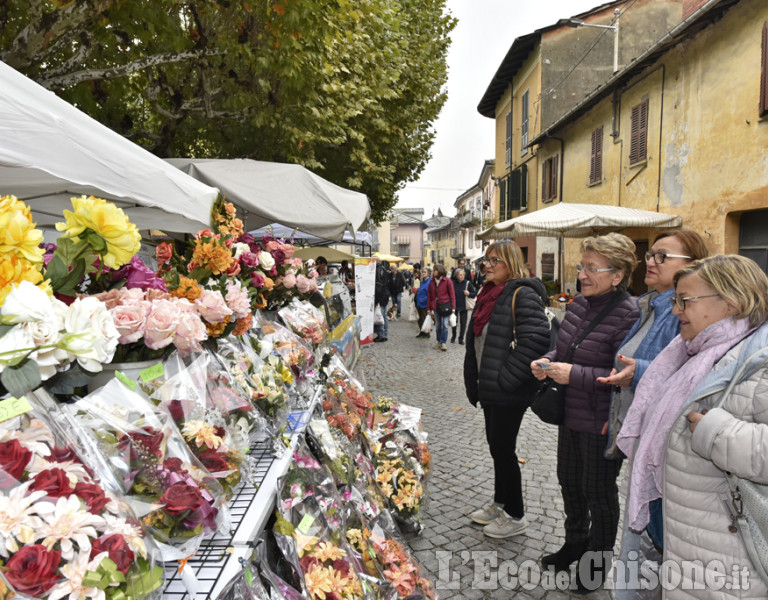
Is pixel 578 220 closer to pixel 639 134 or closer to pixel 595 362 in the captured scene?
pixel 639 134

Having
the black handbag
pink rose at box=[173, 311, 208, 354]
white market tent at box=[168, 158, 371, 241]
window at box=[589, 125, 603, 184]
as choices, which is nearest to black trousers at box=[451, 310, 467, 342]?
window at box=[589, 125, 603, 184]

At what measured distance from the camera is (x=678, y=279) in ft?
6.05

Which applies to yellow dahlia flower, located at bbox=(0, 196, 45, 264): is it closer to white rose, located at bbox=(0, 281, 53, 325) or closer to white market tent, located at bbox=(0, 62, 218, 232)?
white rose, located at bbox=(0, 281, 53, 325)

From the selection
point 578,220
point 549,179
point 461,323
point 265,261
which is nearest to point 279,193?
point 265,261

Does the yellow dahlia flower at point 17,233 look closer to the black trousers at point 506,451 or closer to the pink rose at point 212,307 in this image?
the pink rose at point 212,307

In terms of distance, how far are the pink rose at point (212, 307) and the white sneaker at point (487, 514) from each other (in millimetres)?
2435

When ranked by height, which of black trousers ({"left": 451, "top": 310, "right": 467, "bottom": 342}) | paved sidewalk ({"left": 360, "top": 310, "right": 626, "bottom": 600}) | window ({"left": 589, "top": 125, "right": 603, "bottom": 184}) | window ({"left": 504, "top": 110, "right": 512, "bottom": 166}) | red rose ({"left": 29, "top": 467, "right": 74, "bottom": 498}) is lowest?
paved sidewalk ({"left": 360, "top": 310, "right": 626, "bottom": 600})

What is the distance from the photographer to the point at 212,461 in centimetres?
126

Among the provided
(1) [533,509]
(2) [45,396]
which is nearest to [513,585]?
(1) [533,509]

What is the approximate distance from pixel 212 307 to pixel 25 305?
2.28ft

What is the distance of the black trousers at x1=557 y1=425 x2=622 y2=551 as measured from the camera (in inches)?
95.7

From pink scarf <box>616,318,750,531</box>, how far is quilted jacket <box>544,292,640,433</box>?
332mm

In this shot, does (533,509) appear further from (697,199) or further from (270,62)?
(697,199)

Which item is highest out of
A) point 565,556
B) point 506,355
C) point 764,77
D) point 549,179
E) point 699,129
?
point 549,179
